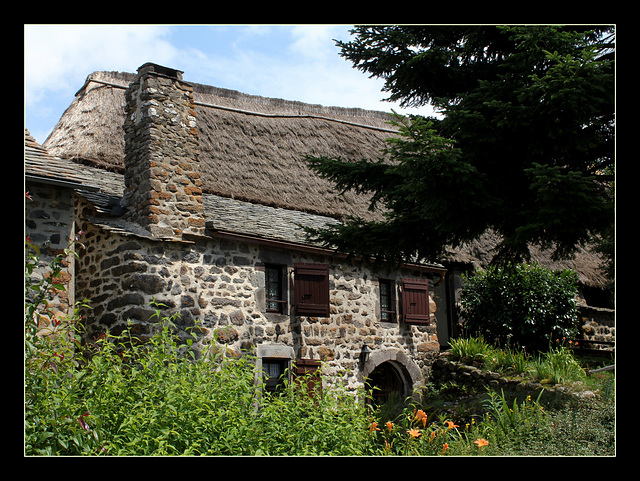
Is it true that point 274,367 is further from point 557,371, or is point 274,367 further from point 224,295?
point 557,371

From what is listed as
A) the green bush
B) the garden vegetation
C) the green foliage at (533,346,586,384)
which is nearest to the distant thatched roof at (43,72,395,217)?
the green bush

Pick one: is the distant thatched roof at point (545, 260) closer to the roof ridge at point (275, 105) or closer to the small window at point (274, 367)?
the roof ridge at point (275, 105)

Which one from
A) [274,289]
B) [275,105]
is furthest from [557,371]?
[275,105]

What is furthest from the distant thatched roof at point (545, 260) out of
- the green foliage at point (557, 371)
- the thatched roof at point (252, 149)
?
the green foliage at point (557, 371)

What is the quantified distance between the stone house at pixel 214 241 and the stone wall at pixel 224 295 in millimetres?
20

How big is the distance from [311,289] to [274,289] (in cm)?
60

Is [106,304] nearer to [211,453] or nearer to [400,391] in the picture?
[211,453]

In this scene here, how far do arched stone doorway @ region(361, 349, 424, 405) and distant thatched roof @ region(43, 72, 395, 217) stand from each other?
123 inches

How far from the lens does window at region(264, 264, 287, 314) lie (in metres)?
10.3

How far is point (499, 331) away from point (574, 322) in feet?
5.05

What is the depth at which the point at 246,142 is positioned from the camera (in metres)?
14.0

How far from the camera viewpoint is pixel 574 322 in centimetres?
1327

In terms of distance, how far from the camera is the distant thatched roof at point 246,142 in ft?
39.9
